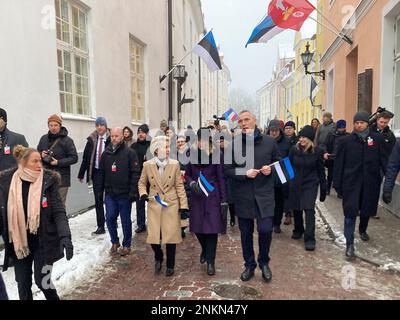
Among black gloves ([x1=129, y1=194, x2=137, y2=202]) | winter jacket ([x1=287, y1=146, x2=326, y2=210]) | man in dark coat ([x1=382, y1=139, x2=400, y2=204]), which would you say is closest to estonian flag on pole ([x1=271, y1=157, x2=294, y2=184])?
man in dark coat ([x1=382, y1=139, x2=400, y2=204])

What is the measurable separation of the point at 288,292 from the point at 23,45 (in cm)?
536

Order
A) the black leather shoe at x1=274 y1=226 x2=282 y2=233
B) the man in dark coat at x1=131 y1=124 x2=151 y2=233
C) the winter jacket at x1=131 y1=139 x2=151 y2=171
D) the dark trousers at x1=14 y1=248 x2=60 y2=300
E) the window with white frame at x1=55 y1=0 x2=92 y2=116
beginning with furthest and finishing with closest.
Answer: the window with white frame at x1=55 y1=0 x2=92 y2=116 → the winter jacket at x1=131 y1=139 x2=151 y2=171 → the man in dark coat at x1=131 y1=124 x2=151 y2=233 → the black leather shoe at x1=274 y1=226 x2=282 y2=233 → the dark trousers at x1=14 y1=248 x2=60 y2=300

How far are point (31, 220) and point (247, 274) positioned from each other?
248 centimetres

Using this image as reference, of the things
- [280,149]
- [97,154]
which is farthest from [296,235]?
[97,154]

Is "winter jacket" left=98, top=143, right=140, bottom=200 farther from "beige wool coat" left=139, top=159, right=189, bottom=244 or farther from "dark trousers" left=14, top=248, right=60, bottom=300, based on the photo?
"dark trousers" left=14, top=248, right=60, bottom=300

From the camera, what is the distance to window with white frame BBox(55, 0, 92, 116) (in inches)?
293

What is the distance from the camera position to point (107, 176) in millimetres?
5301

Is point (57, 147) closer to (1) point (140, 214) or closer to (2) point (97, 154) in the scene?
(2) point (97, 154)

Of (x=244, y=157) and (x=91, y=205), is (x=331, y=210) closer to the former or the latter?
(x=244, y=157)

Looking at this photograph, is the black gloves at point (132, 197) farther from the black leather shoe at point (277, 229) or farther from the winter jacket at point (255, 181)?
the black leather shoe at point (277, 229)

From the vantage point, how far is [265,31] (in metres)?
10.5

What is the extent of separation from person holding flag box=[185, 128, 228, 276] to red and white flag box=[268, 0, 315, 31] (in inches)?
250

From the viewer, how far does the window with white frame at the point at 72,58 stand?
7438mm

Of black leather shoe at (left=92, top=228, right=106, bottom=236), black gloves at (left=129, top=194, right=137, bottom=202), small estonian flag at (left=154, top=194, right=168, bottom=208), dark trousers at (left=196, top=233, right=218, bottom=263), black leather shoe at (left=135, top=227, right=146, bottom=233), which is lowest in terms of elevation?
black leather shoe at (left=135, top=227, right=146, bottom=233)
